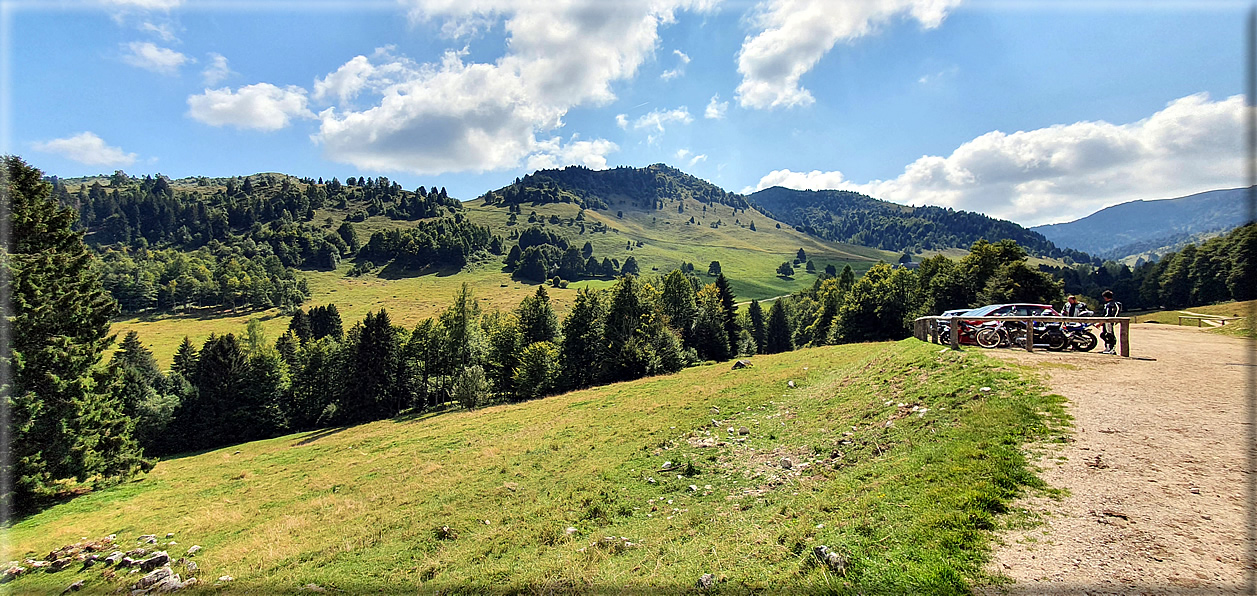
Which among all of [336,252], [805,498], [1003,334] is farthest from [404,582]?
[336,252]

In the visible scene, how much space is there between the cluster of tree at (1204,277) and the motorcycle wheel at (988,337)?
81631 millimetres

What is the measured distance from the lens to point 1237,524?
631cm

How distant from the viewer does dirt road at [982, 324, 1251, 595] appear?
561 cm

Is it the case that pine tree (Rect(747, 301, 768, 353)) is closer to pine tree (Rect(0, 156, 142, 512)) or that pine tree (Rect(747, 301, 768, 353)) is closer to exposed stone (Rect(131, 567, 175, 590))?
pine tree (Rect(0, 156, 142, 512))

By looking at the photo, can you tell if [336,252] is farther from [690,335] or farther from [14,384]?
[14,384]

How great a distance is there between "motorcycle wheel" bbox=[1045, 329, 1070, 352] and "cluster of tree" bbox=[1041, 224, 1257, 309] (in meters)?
80.5

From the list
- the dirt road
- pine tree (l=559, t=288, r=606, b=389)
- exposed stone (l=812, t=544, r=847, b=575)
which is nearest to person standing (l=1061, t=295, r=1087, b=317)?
the dirt road

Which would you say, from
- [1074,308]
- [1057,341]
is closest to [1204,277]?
[1074,308]

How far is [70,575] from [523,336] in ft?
170

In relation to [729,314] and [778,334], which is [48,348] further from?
[778,334]

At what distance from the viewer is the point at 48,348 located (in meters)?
22.1

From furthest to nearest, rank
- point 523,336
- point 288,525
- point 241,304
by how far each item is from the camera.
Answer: point 241,304
point 523,336
point 288,525

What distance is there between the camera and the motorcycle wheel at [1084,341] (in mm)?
17969

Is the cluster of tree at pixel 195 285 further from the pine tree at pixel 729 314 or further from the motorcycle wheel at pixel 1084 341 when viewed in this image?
the motorcycle wheel at pixel 1084 341
